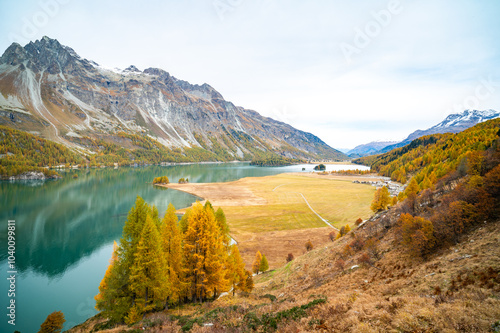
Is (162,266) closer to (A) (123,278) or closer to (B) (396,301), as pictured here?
(A) (123,278)

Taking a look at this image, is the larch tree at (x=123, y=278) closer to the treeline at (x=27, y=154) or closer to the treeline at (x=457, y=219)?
the treeline at (x=457, y=219)

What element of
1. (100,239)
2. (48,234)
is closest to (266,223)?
(100,239)

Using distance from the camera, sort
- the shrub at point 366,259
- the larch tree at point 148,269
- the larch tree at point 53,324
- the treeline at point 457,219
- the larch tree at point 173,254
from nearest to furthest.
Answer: the larch tree at point 148,269
the treeline at point 457,219
the larch tree at point 173,254
the shrub at point 366,259
the larch tree at point 53,324

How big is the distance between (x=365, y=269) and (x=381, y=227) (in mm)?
11190

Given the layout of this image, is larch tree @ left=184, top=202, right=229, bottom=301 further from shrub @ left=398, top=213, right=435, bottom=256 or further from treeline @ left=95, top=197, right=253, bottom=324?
shrub @ left=398, top=213, right=435, bottom=256

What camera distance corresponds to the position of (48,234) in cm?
5331

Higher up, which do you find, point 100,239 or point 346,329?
point 346,329

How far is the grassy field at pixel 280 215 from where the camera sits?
49.0m

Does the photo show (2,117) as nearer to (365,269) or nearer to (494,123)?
(365,269)

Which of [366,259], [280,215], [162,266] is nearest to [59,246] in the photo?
[162,266]

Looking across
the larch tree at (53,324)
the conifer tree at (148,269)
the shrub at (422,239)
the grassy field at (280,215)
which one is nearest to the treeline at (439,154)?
the grassy field at (280,215)

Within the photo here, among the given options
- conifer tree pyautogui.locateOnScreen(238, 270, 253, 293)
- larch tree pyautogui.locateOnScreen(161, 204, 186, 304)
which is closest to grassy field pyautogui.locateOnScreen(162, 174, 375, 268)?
conifer tree pyautogui.locateOnScreen(238, 270, 253, 293)

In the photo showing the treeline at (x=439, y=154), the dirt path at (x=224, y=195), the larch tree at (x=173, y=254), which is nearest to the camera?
the larch tree at (x=173, y=254)

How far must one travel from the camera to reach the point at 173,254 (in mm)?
22203
